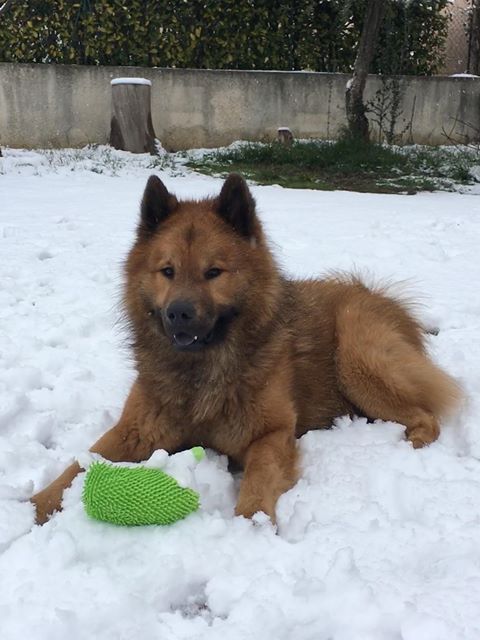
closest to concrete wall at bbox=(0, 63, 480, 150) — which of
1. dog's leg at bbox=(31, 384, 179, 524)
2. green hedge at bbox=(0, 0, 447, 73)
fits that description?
green hedge at bbox=(0, 0, 447, 73)

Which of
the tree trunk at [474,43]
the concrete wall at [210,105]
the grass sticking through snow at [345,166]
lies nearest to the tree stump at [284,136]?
the grass sticking through snow at [345,166]

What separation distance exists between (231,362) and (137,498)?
78cm

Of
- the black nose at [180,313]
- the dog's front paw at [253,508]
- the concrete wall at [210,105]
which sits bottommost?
the dog's front paw at [253,508]

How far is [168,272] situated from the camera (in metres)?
2.50

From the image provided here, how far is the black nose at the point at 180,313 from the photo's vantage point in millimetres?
2307

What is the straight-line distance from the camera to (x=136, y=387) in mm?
2643

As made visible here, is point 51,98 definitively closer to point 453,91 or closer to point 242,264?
point 453,91

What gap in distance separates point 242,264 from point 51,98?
32.8 ft

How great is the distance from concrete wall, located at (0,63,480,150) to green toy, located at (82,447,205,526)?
10366 mm

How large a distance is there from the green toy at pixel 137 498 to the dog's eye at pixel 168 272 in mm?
758

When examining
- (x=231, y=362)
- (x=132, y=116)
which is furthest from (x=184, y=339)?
(x=132, y=116)

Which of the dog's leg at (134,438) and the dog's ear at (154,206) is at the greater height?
the dog's ear at (154,206)

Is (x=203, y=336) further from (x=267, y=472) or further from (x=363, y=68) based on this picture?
(x=363, y=68)

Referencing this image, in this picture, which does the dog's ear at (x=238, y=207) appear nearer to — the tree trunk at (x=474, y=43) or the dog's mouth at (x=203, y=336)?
the dog's mouth at (x=203, y=336)
